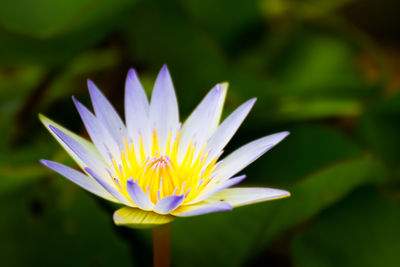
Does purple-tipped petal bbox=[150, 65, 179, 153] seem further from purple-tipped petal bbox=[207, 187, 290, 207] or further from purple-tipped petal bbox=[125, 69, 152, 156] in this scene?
purple-tipped petal bbox=[207, 187, 290, 207]

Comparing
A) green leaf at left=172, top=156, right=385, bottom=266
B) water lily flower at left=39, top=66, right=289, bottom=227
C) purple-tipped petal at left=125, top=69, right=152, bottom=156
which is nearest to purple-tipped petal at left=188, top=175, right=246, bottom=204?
water lily flower at left=39, top=66, right=289, bottom=227

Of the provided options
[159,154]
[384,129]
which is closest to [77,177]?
[159,154]

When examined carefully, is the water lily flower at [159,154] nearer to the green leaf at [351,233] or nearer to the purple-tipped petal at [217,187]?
the purple-tipped petal at [217,187]

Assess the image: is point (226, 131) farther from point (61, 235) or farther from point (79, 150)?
point (61, 235)

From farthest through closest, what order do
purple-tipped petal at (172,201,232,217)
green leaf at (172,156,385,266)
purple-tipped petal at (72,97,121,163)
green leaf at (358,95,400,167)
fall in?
green leaf at (358,95,400,167)
green leaf at (172,156,385,266)
purple-tipped petal at (72,97,121,163)
purple-tipped petal at (172,201,232,217)

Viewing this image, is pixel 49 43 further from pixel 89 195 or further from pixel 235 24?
pixel 235 24

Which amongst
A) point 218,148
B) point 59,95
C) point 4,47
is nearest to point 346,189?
point 218,148

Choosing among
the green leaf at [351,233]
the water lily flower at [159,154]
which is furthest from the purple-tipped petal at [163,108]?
the green leaf at [351,233]
